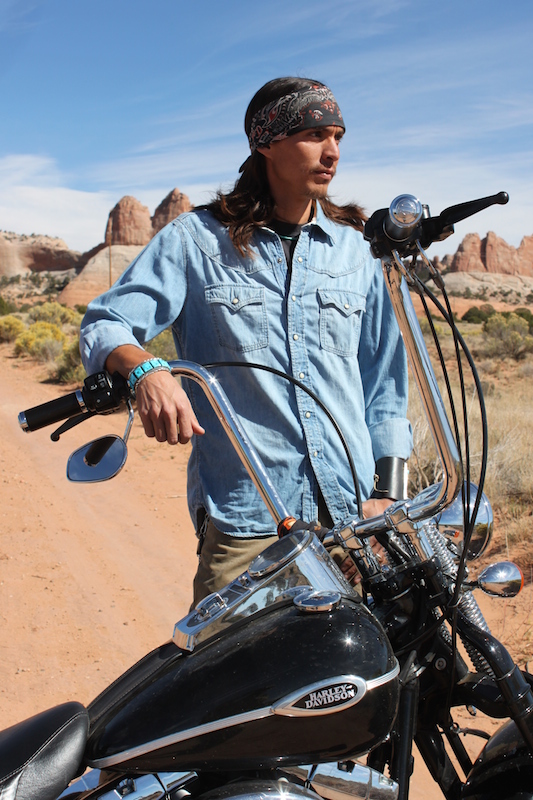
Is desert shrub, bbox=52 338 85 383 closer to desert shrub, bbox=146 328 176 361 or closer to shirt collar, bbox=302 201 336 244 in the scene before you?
desert shrub, bbox=146 328 176 361

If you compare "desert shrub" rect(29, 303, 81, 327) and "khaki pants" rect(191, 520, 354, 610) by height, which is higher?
"desert shrub" rect(29, 303, 81, 327)

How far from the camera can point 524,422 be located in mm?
8117

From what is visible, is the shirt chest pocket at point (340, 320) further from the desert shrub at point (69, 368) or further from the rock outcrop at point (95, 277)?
the rock outcrop at point (95, 277)

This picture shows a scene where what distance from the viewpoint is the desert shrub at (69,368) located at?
11.7m

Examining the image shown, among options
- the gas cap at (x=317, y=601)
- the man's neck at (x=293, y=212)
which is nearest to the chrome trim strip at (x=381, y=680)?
the gas cap at (x=317, y=601)

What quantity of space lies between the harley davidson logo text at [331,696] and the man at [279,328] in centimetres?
83

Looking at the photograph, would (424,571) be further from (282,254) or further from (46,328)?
(46,328)

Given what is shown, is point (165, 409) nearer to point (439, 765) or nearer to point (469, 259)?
point (439, 765)

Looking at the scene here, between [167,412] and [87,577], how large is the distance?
3839 mm

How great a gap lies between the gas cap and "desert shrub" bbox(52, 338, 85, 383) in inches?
419

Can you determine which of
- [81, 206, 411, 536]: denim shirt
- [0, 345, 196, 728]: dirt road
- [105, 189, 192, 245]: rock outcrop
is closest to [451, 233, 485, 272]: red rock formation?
[105, 189, 192, 245]: rock outcrop

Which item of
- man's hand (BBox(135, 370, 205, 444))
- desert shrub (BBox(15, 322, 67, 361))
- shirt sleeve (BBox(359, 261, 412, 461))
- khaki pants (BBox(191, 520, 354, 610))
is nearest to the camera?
man's hand (BBox(135, 370, 205, 444))

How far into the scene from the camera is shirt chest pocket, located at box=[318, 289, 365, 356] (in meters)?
2.09

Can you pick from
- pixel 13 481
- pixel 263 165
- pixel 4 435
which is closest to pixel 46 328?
pixel 4 435
